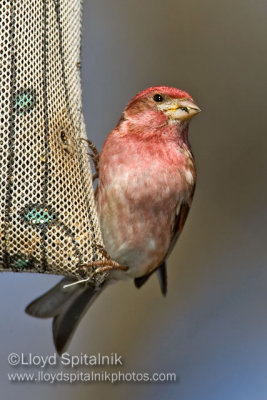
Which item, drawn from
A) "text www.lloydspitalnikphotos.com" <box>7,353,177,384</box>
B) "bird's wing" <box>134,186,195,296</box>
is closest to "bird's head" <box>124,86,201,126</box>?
"bird's wing" <box>134,186,195,296</box>

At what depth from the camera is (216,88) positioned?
9.87m

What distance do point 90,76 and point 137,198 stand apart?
2.85m

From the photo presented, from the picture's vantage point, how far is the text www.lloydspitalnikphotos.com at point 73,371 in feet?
27.2

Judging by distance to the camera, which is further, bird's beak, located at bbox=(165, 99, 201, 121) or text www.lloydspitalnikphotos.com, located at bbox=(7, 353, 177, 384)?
text www.lloydspitalnikphotos.com, located at bbox=(7, 353, 177, 384)

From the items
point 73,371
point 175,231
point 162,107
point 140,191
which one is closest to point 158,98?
point 162,107

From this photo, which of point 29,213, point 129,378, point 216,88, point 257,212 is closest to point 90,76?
point 216,88

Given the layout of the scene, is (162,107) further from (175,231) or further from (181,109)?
(175,231)

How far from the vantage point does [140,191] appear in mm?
6805

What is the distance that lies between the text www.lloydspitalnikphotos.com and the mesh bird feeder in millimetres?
2404

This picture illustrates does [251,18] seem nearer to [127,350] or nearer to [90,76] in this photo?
[90,76]

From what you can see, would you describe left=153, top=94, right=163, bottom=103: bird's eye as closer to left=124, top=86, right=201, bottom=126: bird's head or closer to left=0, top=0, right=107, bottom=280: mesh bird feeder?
left=124, top=86, right=201, bottom=126: bird's head

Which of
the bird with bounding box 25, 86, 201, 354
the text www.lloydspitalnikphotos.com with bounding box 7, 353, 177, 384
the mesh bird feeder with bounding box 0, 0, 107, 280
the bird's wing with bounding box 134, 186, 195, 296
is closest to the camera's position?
Answer: the mesh bird feeder with bounding box 0, 0, 107, 280

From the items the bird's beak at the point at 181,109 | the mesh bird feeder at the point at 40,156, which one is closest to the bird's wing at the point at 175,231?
the bird's beak at the point at 181,109

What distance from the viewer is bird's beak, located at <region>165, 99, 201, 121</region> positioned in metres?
6.91
